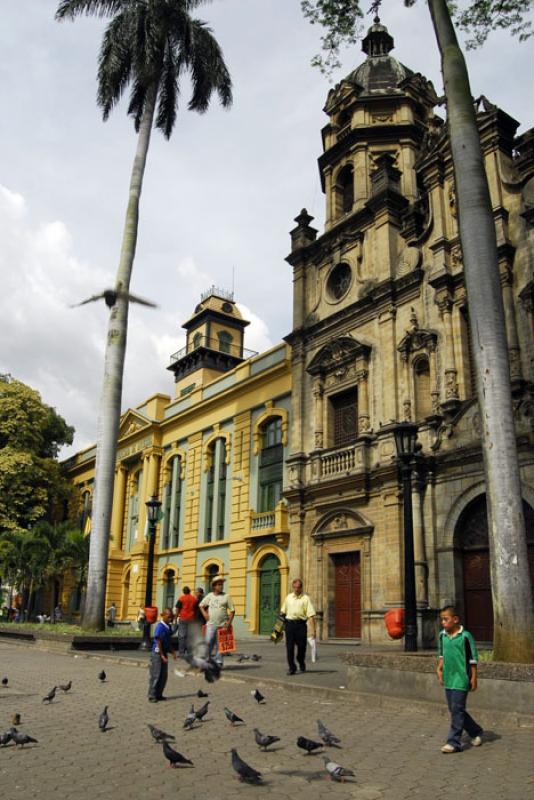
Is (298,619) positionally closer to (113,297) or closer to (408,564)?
(408,564)

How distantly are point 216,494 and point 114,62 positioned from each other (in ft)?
56.4

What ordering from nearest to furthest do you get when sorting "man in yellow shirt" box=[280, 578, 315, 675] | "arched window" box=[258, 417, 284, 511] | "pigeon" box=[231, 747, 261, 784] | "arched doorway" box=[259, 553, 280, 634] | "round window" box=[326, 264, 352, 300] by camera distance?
"pigeon" box=[231, 747, 261, 784] < "man in yellow shirt" box=[280, 578, 315, 675] < "round window" box=[326, 264, 352, 300] < "arched doorway" box=[259, 553, 280, 634] < "arched window" box=[258, 417, 284, 511]

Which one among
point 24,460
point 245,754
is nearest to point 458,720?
point 245,754

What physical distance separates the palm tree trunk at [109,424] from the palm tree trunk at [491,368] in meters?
11.9

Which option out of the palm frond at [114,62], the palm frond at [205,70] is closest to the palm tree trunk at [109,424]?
the palm frond at [114,62]

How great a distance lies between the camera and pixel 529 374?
16750 millimetres

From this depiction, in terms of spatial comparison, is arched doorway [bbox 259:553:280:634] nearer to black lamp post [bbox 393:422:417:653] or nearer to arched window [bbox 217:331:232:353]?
black lamp post [bbox 393:422:417:653]

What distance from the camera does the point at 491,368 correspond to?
375 inches

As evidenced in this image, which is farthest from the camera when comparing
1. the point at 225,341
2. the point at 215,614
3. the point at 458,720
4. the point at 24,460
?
the point at 225,341

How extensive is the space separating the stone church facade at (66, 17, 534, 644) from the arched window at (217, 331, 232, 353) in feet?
70.4

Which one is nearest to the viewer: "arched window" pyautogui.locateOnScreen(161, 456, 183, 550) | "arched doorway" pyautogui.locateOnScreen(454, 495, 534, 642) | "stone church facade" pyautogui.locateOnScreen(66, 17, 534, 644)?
"arched doorway" pyautogui.locateOnScreen(454, 495, 534, 642)

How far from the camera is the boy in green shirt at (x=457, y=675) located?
20.6 feet

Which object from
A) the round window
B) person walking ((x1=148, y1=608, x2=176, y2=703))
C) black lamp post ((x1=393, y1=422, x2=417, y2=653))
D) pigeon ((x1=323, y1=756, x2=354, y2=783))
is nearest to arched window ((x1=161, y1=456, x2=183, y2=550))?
the round window

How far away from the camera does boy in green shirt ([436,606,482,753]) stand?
20.6ft
